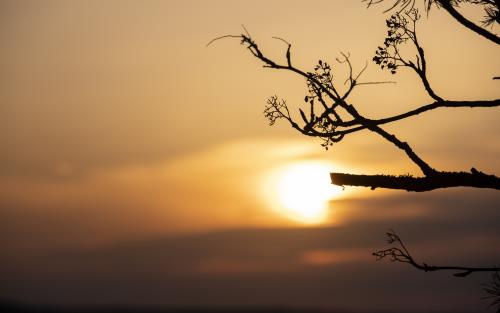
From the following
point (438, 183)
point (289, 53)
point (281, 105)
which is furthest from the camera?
point (281, 105)

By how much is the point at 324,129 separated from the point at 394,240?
1868 mm

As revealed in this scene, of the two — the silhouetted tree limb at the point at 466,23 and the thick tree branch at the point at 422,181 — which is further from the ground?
the silhouetted tree limb at the point at 466,23

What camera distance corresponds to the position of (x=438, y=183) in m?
9.46

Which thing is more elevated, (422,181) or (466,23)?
(466,23)

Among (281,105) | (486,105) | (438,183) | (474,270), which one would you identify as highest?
(281,105)

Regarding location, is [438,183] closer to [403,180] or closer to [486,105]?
[403,180]

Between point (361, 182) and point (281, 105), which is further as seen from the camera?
point (281, 105)

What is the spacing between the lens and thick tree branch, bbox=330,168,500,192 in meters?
9.22

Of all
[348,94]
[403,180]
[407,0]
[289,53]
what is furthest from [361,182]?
[407,0]

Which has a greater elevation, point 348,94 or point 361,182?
point 348,94

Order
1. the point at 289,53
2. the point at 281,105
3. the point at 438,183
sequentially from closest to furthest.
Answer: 1. the point at 438,183
2. the point at 289,53
3. the point at 281,105

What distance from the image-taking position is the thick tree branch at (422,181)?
363 inches

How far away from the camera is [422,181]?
31.4ft

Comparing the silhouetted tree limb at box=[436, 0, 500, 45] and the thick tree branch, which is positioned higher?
the silhouetted tree limb at box=[436, 0, 500, 45]
